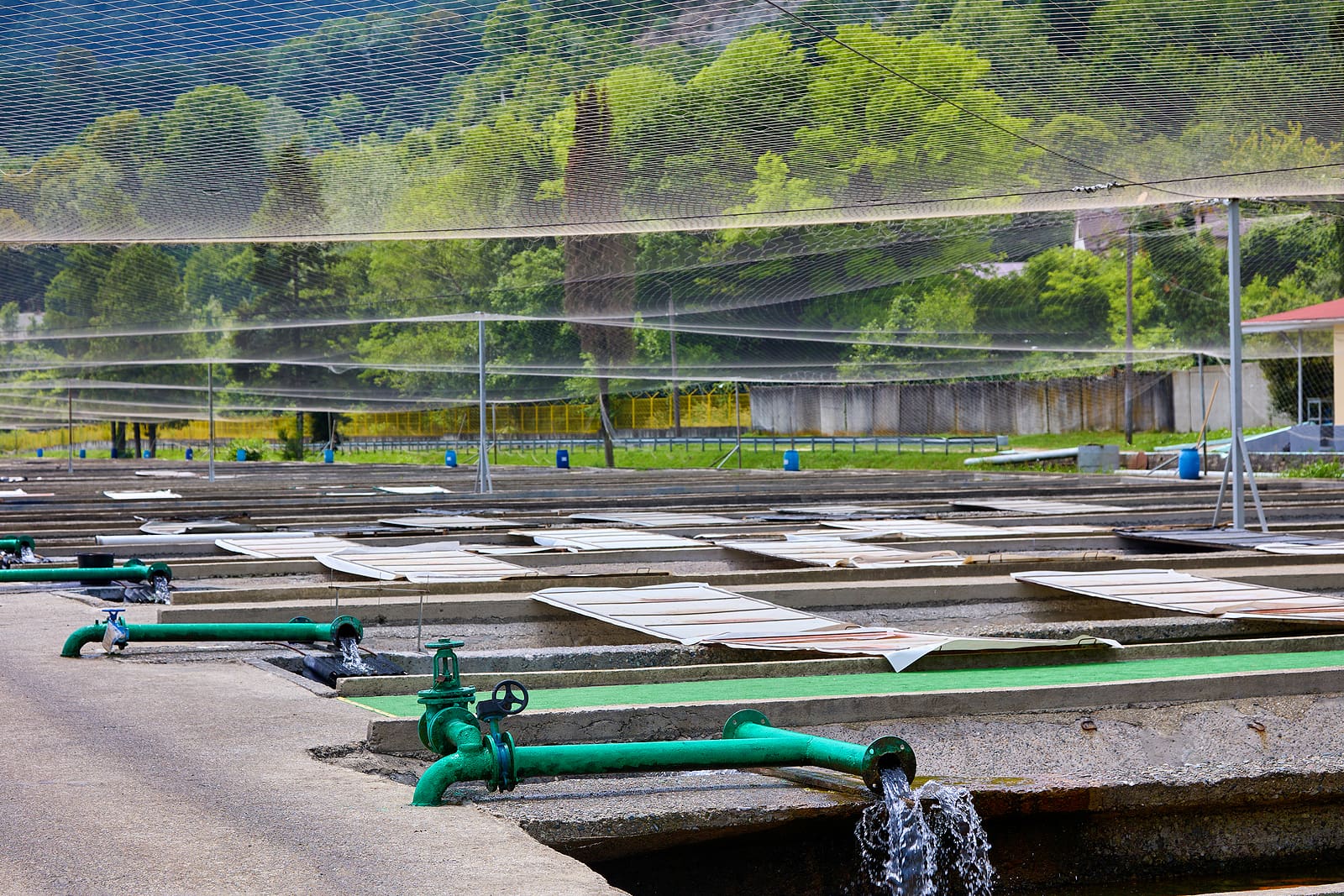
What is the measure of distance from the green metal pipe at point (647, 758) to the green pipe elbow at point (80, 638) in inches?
130

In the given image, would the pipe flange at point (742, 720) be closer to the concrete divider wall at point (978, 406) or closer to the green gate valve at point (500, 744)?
the green gate valve at point (500, 744)

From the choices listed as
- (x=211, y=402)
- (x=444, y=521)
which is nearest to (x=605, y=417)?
(x=211, y=402)

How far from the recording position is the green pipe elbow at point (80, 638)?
23.8ft

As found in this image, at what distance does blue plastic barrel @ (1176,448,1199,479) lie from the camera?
80.5 ft

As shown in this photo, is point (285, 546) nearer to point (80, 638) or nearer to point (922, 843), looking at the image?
point (80, 638)

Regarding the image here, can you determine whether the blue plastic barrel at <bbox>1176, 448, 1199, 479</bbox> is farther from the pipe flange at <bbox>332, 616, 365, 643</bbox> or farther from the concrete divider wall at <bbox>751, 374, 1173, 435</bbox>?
the pipe flange at <bbox>332, 616, 365, 643</bbox>

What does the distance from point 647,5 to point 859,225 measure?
8307mm

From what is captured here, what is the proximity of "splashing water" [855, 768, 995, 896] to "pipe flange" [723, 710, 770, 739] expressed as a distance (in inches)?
25.1

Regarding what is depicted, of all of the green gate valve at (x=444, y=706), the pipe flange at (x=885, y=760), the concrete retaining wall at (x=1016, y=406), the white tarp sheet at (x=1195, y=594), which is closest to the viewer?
the pipe flange at (x=885, y=760)

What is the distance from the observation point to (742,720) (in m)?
5.28

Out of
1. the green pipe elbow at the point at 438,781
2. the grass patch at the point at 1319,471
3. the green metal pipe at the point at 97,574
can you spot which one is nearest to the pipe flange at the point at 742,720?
the green pipe elbow at the point at 438,781

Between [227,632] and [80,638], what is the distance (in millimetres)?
728

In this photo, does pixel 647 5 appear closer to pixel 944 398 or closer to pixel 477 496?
pixel 477 496

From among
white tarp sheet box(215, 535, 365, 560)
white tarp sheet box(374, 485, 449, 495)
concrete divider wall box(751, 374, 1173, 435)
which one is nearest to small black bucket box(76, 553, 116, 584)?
white tarp sheet box(215, 535, 365, 560)
